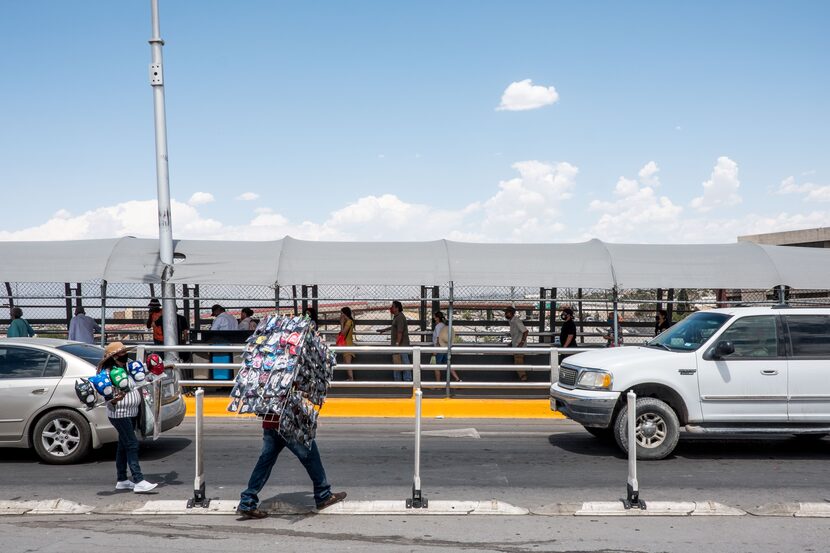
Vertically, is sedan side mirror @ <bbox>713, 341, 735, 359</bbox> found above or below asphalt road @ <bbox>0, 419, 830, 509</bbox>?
above

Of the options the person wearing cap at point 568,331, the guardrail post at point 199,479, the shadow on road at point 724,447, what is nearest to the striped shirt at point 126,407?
the guardrail post at point 199,479

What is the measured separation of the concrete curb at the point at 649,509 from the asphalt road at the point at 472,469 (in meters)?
0.30

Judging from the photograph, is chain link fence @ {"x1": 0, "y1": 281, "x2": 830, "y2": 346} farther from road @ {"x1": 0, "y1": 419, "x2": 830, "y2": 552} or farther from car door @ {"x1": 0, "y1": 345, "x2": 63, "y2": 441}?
car door @ {"x1": 0, "y1": 345, "x2": 63, "y2": 441}

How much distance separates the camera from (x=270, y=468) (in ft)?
23.1

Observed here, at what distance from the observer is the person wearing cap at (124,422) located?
8008 millimetres

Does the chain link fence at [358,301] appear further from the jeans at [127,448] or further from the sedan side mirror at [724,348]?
the jeans at [127,448]

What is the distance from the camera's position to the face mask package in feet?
21.8

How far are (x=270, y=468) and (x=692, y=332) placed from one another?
5.95 m

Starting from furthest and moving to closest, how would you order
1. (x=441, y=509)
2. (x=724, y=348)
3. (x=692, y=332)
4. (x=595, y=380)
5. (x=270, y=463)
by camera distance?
(x=692, y=332)
(x=595, y=380)
(x=724, y=348)
(x=441, y=509)
(x=270, y=463)

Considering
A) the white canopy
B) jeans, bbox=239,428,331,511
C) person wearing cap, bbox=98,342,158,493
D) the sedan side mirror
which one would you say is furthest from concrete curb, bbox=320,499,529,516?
the white canopy

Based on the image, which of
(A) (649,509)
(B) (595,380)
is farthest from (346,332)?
(A) (649,509)

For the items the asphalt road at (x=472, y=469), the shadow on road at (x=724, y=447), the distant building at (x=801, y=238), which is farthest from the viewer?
the distant building at (x=801, y=238)

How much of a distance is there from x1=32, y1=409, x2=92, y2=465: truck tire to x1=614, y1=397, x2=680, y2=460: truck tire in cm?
622

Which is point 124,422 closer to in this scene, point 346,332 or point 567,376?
point 567,376
